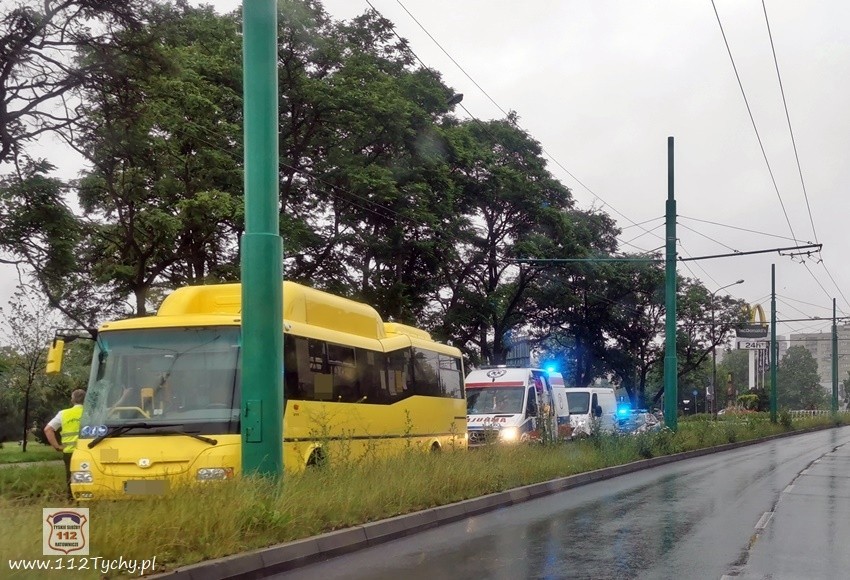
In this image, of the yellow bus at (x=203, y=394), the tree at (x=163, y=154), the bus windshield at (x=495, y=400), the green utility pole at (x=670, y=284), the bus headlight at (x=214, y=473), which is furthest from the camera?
the green utility pole at (x=670, y=284)

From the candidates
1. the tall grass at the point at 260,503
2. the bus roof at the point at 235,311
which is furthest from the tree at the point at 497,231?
the tall grass at the point at 260,503

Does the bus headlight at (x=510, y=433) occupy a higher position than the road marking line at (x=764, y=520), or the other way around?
the bus headlight at (x=510, y=433)

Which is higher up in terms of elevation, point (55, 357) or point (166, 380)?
point (55, 357)

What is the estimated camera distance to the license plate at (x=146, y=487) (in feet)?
32.7

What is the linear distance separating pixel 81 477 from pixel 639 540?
258 inches

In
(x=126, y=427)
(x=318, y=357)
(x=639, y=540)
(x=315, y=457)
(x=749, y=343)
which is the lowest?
(x=639, y=540)

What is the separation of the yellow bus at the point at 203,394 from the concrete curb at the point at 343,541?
1.63m

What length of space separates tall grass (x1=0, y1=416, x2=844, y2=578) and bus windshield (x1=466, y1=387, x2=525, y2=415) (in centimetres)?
874

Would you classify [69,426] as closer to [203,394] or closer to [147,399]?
[147,399]

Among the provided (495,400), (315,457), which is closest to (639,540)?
(315,457)

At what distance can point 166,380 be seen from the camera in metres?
12.6

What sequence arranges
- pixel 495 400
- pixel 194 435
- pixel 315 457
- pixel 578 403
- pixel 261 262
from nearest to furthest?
pixel 261 262 < pixel 194 435 < pixel 315 457 < pixel 495 400 < pixel 578 403

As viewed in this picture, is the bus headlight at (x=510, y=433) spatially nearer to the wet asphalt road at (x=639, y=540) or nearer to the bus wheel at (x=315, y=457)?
the wet asphalt road at (x=639, y=540)

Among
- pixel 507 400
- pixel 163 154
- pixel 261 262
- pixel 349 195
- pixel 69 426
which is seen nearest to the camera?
pixel 261 262
